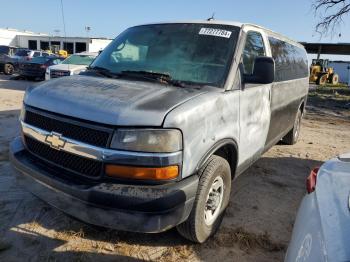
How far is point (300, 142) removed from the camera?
26.5ft

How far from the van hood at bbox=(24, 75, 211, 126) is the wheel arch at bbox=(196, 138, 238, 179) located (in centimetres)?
50

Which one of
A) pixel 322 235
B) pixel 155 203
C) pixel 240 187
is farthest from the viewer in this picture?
pixel 240 187

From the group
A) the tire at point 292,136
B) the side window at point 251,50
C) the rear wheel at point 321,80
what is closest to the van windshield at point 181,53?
the side window at point 251,50

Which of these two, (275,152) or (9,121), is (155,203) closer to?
(275,152)

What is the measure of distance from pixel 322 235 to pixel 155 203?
128 centimetres

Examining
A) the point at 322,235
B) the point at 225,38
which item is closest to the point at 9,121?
the point at 225,38

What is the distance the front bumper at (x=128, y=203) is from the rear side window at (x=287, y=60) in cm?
274

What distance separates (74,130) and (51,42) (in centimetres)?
5433

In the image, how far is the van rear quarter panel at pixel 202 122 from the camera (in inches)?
110

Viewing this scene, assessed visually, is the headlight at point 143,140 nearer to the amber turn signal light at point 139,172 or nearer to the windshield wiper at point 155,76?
the amber turn signal light at point 139,172

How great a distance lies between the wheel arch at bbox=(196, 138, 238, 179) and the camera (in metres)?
3.10

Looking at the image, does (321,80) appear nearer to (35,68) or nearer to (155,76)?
(35,68)

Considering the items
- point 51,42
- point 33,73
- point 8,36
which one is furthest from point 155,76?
point 8,36

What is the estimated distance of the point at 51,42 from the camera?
5284 centimetres
